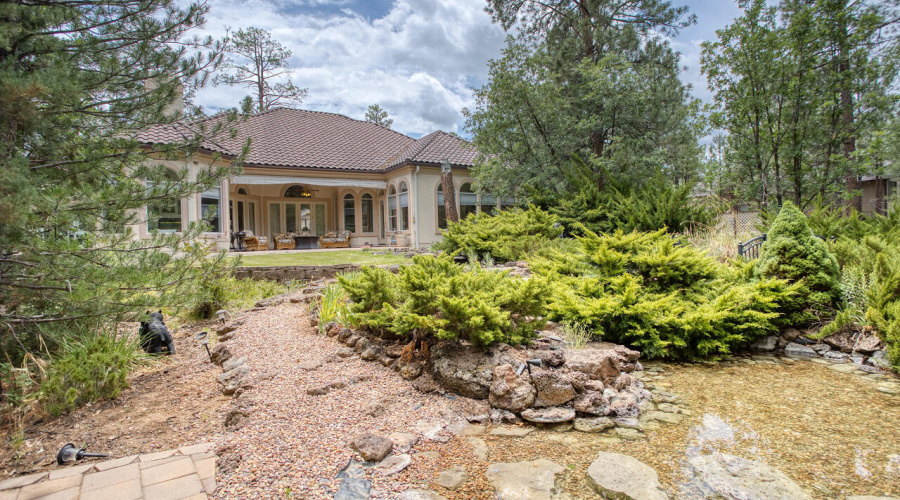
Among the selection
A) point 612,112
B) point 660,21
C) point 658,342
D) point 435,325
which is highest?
point 660,21

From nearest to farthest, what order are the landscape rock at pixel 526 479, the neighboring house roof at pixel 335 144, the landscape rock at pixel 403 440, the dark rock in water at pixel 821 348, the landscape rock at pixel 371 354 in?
the landscape rock at pixel 526 479 → the landscape rock at pixel 403 440 → the landscape rock at pixel 371 354 → the dark rock in water at pixel 821 348 → the neighboring house roof at pixel 335 144

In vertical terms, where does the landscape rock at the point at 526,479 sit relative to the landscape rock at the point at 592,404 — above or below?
below

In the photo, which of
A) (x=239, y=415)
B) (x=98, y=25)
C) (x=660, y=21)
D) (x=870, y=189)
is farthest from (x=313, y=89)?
(x=870, y=189)

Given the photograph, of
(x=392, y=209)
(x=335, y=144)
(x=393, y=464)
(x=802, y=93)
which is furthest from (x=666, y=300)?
(x=335, y=144)

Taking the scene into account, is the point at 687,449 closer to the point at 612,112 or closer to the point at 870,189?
the point at 612,112

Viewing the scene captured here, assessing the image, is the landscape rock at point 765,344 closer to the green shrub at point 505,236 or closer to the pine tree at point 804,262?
the pine tree at point 804,262

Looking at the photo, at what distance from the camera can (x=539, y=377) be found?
3197 millimetres

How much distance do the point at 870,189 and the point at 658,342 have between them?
23437 millimetres

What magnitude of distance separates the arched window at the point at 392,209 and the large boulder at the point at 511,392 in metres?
14.4

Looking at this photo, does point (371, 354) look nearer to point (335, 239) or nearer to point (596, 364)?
point (596, 364)

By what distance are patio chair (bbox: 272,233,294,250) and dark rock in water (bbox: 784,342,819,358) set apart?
50.4 ft

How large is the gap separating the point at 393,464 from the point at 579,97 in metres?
11.2

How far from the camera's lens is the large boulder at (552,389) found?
3.15 m

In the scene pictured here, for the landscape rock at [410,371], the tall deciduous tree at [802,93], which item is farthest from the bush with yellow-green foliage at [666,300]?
the tall deciduous tree at [802,93]
